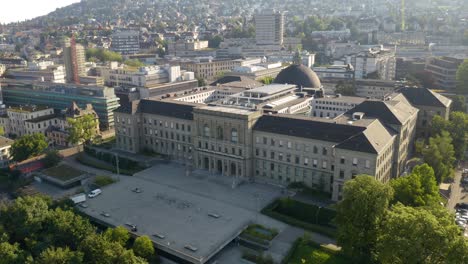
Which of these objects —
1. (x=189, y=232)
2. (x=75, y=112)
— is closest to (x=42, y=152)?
(x=75, y=112)

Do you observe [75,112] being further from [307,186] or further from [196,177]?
[307,186]

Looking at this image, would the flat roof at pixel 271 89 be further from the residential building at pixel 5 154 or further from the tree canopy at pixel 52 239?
the residential building at pixel 5 154

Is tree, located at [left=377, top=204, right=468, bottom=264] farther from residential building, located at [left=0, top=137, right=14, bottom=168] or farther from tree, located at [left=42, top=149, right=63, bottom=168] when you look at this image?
residential building, located at [left=0, top=137, right=14, bottom=168]

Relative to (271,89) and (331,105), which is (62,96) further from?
(331,105)

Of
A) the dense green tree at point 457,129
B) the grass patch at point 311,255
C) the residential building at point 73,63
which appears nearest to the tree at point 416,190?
the grass patch at point 311,255

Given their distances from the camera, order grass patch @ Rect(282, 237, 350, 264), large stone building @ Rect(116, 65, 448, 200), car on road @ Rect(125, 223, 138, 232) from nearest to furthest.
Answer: grass patch @ Rect(282, 237, 350, 264) → car on road @ Rect(125, 223, 138, 232) → large stone building @ Rect(116, 65, 448, 200)

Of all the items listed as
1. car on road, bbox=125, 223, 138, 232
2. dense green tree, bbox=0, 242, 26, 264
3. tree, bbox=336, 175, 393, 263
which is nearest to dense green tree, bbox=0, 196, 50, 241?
dense green tree, bbox=0, 242, 26, 264
